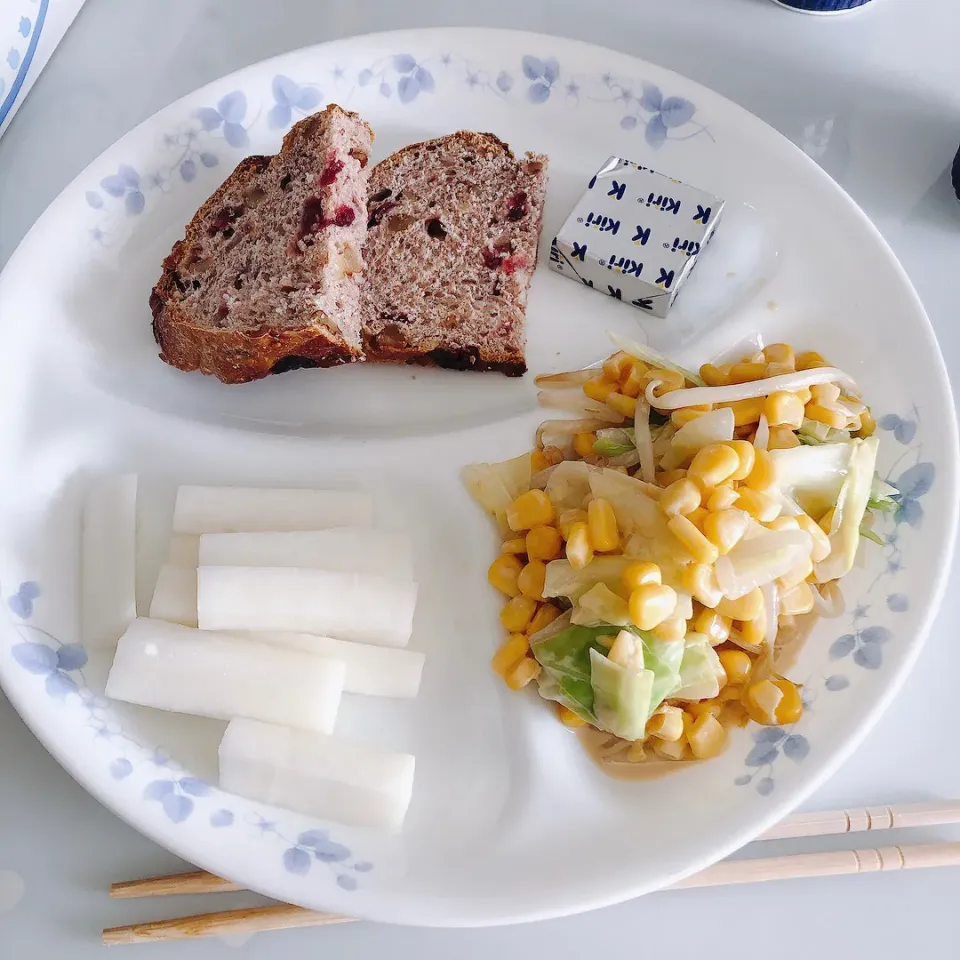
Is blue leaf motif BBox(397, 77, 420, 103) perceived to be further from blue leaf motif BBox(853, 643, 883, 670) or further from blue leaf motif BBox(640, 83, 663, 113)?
blue leaf motif BBox(853, 643, 883, 670)

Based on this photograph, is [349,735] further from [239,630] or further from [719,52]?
[719,52]

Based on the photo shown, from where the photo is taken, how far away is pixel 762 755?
1.47 metres

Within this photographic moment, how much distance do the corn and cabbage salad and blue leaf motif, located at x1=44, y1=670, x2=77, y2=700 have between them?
0.76m

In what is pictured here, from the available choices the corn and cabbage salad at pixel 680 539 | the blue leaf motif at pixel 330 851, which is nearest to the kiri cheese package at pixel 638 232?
the corn and cabbage salad at pixel 680 539

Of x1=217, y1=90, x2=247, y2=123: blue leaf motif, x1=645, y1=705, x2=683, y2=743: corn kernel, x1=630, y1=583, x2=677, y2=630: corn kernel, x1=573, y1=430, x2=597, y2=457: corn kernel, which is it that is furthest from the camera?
x1=217, y1=90, x2=247, y2=123: blue leaf motif

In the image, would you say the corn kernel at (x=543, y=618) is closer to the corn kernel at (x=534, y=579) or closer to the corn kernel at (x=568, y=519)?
the corn kernel at (x=534, y=579)

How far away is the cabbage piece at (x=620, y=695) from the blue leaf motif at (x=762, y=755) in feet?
0.65

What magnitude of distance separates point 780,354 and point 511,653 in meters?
0.80

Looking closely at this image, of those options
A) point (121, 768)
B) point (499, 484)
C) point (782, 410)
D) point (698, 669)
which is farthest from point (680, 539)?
point (121, 768)

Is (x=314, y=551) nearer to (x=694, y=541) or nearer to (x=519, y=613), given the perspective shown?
(x=519, y=613)

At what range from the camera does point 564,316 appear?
192cm

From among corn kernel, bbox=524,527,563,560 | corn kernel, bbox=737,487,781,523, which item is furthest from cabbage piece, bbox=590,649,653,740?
corn kernel, bbox=737,487,781,523

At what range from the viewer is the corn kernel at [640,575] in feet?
4.53

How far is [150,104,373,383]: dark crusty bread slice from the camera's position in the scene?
1742 millimetres
